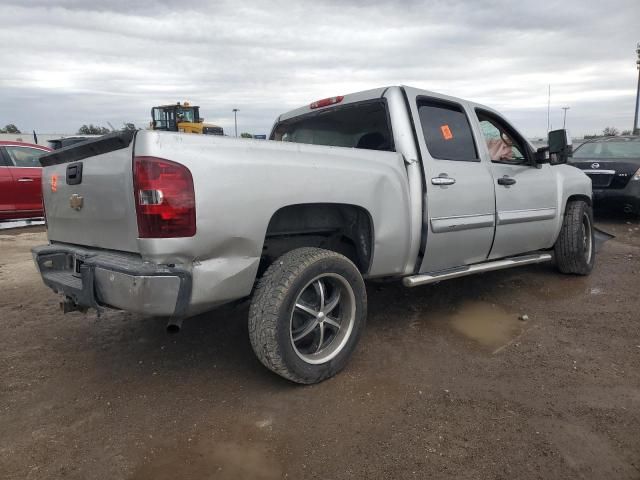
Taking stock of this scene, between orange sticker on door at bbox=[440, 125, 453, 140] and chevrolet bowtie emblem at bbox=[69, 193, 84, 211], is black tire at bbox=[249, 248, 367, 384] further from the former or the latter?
orange sticker on door at bbox=[440, 125, 453, 140]

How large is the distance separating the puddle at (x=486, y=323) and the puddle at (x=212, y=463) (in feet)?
6.41

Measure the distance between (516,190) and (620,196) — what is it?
5.38m

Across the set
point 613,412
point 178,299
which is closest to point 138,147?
point 178,299

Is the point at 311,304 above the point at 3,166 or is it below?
below

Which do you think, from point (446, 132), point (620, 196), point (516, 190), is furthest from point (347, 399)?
point (620, 196)

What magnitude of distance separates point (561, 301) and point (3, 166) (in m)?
9.02

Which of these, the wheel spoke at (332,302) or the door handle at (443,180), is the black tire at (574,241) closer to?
the door handle at (443,180)

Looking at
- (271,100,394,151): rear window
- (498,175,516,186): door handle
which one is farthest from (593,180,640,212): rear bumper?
(271,100,394,151): rear window

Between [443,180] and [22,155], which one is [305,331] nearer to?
[443,180]

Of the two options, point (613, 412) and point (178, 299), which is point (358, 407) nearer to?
point (178, 299)

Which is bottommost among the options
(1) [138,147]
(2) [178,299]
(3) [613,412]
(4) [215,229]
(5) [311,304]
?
(3) [613,412]

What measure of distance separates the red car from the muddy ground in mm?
5158

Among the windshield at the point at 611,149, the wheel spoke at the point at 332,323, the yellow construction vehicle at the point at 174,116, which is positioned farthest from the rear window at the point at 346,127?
the yellow construction vehicle at the point at 174,116

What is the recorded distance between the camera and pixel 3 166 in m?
8.38
